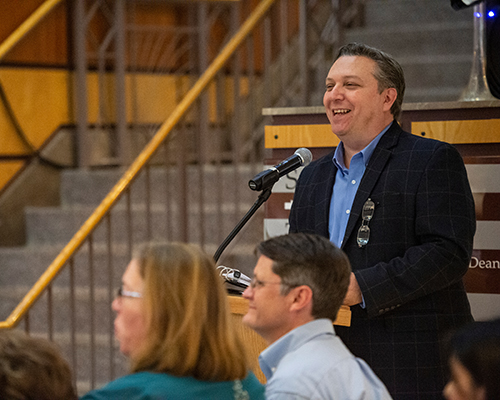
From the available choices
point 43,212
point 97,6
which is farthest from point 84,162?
point 97,6

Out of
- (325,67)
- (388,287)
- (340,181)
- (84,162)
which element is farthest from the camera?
(84,162)

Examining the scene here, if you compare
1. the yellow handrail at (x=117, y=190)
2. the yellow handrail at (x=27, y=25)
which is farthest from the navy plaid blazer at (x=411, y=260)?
the yellow handrail at (x=27, y=25)

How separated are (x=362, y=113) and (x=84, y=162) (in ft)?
10.4

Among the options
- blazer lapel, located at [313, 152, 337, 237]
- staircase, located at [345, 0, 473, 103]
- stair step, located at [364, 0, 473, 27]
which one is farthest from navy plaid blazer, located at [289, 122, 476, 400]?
stair step, located at [364, 0, 473, 27]

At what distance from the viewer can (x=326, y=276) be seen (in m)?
1.50

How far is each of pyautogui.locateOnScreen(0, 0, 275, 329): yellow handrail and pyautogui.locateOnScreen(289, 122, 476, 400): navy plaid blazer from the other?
1.72m

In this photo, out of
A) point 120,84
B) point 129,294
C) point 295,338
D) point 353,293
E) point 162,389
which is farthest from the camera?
point 120,84

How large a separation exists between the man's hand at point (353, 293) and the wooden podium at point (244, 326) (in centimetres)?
9

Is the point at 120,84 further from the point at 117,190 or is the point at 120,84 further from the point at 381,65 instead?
the point at 381,65

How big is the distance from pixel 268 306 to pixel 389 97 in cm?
84

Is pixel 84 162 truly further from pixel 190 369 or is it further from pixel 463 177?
pixel 190 369

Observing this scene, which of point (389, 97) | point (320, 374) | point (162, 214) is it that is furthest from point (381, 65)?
point (162, 214)

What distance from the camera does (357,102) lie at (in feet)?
6.72

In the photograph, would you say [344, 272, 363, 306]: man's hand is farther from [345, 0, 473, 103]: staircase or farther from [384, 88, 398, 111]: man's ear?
[345, 0, 473, 103]: staircase
